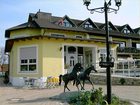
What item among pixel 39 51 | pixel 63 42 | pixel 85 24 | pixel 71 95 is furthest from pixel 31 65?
pixel 85 24

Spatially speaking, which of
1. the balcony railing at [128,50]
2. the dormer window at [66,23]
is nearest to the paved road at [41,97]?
the dormer window at [66,23]

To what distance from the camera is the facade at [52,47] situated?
28.1 m

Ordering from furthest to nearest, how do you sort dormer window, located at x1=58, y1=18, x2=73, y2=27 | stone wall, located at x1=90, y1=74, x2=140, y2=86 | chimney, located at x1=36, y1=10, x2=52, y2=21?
1. chimney, located at x1=36, y1=10, x2=52, y2=21
2. dormer window, located at x1=58, y1=18, x2=73, y2=27
3. stone wall, located at x1=90, y1=74, x2=140, y2=86

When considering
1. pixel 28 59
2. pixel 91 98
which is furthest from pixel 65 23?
pixel 91 98

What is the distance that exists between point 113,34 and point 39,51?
864 inches

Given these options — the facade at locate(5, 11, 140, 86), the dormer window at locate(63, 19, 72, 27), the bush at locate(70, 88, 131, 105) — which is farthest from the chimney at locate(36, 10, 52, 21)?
the bush at locate(70, 88, 131, 105)

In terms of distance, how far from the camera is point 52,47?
28.6m

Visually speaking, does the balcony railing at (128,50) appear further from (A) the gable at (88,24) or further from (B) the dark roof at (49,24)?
(A) the gable at (88,24)

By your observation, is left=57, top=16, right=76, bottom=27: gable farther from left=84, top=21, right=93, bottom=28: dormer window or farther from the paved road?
the paved road

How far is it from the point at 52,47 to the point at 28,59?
2.59 meters

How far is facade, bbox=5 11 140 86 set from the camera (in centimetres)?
2809

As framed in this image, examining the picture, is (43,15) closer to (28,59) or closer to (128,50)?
(128,50)

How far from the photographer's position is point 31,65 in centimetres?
2848

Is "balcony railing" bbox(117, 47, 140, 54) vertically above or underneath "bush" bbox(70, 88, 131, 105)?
above
